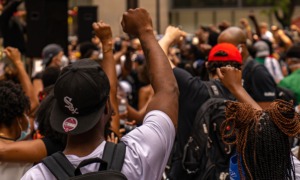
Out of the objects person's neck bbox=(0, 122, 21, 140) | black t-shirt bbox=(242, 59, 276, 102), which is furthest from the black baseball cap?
black t-shirt bbox=(242, 59, 276, 102)

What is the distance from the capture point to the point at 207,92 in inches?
234

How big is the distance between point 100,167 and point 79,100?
0.99ft

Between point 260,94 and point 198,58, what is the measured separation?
11.5 ft

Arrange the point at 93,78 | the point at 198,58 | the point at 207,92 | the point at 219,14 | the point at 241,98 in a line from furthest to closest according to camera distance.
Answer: the point at 219,14
the point at 198,58
the point at 207,92
the point at 241,98
the point at 93,78

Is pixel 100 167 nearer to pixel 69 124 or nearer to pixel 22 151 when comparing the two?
pixel 69 124

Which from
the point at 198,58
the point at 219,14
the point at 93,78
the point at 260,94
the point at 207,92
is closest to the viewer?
the point at 93,78

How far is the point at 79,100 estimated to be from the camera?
10.7 ft

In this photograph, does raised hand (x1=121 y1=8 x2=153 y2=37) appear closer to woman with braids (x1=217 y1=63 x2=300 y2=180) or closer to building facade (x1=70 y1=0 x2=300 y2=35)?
woman with braids (x1=217 y1=63 x2=300 y2=180)

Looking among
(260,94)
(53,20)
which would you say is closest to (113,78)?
(260,94)

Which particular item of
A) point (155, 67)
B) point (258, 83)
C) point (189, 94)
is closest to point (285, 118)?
point (155, 67)

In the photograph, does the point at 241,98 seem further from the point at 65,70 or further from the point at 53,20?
the point at 53,20

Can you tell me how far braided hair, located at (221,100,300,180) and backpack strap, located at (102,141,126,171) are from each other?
688 mm

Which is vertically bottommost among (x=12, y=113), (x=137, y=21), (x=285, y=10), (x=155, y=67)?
(x=285, y=10)

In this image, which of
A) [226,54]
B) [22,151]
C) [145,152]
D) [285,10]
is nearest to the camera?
[145,152]
